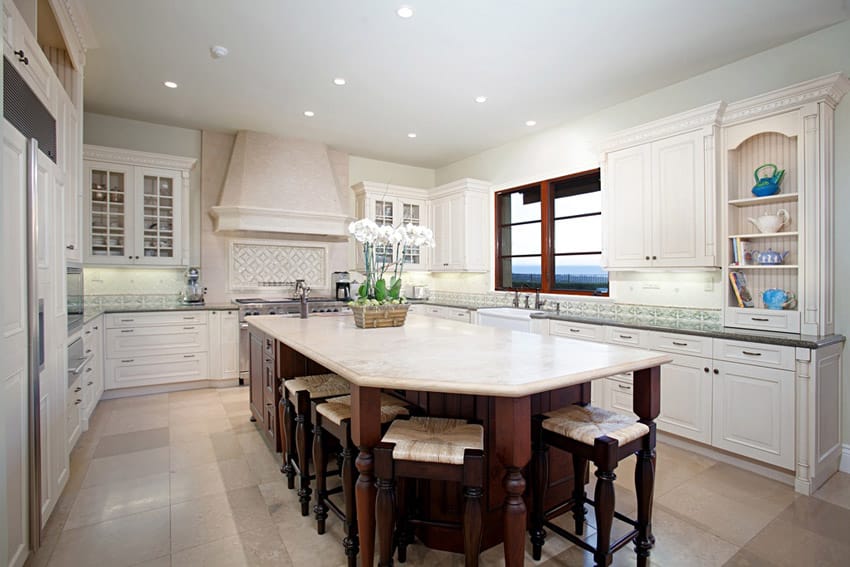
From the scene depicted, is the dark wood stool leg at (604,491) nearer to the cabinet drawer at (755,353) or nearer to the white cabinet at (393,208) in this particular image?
the cabinet drawer at (755,353)

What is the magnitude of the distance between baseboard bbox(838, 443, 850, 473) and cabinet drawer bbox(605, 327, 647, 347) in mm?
1325

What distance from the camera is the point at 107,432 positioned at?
3502mm

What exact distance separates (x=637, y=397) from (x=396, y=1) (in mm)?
2640

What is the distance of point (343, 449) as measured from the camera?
6.23 ft

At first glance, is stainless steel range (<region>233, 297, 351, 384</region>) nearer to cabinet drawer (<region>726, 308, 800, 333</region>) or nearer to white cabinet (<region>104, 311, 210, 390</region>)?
white cabinet (<region>104, 311, 210, 390</region>)

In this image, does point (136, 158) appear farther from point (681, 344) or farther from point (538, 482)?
point (681, 344)

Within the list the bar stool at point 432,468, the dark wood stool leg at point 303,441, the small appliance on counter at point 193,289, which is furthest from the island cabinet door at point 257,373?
the bar stool at point 432,468

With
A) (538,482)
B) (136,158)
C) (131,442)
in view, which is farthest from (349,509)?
(136,158)

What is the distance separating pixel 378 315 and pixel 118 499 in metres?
1.81

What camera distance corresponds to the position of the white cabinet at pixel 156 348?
14.4 ft

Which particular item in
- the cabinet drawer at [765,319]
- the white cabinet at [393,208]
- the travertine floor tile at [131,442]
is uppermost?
the white cabinet at [393,208]

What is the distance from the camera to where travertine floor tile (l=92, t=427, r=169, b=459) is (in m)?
3.13

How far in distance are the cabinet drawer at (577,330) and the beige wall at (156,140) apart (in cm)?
419

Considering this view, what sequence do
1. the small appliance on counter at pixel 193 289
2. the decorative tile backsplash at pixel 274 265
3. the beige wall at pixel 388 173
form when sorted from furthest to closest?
the beige wall at pixel 388 173
the decorative tile backsplash at pixel 274 265
the small appliance on counter at pixel 193 289
